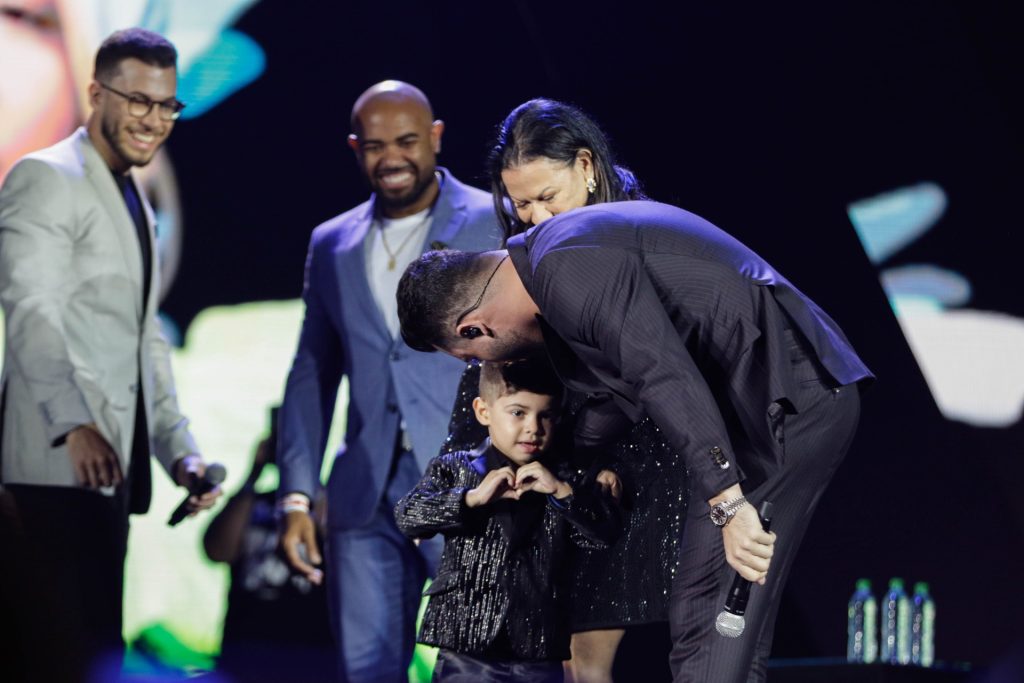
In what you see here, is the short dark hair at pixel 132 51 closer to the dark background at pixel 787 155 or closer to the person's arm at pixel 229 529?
the dark background at pixel 787 155

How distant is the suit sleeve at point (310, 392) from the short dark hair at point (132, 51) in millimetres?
841

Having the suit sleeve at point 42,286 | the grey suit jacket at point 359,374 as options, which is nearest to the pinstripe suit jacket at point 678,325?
the grey suit jacket at point 359,374

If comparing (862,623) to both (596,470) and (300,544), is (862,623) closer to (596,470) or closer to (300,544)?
(300,544)

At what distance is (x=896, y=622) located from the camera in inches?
197

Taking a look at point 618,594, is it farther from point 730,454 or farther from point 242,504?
Result: point 242,504

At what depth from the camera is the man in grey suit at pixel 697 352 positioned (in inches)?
92.4

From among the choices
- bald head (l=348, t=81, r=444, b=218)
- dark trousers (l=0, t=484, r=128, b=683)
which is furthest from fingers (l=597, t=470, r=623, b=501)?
dark trousers (l=0, t=484, r=128, b=683)

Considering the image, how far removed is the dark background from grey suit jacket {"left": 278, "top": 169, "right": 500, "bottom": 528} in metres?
0.68

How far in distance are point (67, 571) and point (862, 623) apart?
2.81 meters

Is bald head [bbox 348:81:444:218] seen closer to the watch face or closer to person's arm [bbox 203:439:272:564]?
person's arm [bbox 203:439:272:564]

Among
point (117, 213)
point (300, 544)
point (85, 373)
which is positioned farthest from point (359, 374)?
point (117, 213)

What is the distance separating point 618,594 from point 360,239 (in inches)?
61.9

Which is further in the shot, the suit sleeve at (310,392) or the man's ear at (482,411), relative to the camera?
the suit sleeve at (310,392)


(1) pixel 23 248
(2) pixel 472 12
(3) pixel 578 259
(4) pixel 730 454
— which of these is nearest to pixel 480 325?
(3) pixel 578 259
